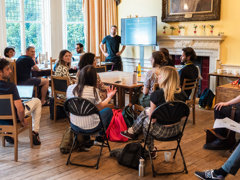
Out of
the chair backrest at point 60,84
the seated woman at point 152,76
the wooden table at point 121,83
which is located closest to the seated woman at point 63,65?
the chair backrest at point 60,84

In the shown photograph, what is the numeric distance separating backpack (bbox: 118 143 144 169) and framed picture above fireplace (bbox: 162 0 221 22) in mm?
4116

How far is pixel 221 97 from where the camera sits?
497 cm

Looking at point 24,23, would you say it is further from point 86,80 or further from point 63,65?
point 86,80

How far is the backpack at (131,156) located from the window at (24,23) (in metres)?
5.28

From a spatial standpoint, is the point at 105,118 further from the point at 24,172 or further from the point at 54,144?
the point at 24,172

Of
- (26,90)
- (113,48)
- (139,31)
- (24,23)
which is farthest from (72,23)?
(26,90)

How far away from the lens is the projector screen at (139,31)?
7.04 m

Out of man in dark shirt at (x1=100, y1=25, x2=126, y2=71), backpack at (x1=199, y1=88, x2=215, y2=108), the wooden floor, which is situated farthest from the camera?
man in dark shirt at (x1=100, y1=25, x2=126, y2=71)

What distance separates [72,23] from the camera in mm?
8320

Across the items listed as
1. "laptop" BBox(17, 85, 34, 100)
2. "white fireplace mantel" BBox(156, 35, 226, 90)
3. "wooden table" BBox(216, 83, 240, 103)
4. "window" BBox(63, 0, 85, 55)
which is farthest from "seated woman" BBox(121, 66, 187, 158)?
"window" BBox(63, 0, 85, 55)

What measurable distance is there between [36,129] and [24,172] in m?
0.83

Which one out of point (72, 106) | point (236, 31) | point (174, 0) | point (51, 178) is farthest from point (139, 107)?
point (174, 0)

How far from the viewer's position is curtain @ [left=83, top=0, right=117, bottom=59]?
7965 millimetres

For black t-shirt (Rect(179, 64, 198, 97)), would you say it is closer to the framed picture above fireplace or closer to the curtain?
the framed picture above fireplace
